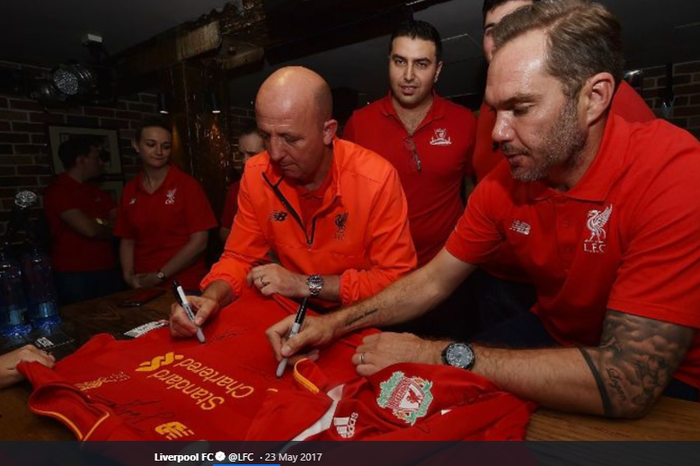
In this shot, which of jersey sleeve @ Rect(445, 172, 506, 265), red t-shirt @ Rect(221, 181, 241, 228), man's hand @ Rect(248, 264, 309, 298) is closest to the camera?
jersey sleeve @ Rect(445, 172, 506, 265)

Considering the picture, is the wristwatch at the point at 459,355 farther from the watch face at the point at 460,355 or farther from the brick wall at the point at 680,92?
the brick wall at the point at 680,92

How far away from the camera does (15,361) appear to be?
125 centimetres

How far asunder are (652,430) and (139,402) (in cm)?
117

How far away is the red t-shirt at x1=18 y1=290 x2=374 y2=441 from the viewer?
37.3 inches

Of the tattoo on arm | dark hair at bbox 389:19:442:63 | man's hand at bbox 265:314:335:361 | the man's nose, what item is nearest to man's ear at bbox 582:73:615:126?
the man's nose

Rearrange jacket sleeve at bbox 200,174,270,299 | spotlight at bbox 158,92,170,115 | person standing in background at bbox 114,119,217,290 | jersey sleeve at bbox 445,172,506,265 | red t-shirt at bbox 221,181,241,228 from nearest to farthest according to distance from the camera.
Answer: jersey sleeve at bbox 445,172,506,265
jacket sleeve at bbox 200,174,270,299
person standing in background at bbox 114,119,217,290
red t-shirt at bbox 221,181,241,228
spotlight at bbox 158,92,170,115

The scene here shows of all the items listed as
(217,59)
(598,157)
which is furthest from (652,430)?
(217,59)

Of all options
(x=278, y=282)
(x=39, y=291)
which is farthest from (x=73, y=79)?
(x=278, y=282)

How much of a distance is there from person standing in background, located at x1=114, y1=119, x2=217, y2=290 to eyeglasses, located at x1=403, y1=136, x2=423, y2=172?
66.6 inches

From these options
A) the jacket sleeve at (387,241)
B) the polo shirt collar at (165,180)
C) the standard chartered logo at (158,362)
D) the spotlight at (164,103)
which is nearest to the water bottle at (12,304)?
the standard chartered logo at (158,362)

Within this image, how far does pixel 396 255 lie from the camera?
186 cm

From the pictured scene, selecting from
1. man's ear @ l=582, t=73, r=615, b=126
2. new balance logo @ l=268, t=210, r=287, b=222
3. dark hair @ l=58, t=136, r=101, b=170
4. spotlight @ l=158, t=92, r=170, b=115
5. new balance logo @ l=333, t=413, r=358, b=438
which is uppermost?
spotlight @ l=158, t=92, r=170, b=115

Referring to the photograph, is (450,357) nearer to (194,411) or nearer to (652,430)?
(652,430)

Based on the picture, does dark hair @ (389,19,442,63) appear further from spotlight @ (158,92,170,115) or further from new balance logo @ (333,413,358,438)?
spotlight @ (158,92,170,115)
